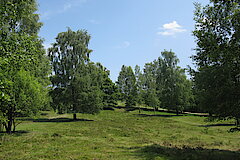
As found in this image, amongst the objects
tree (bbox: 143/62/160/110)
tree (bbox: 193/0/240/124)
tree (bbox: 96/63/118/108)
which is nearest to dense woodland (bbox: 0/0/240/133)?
tree (bbox: 193/0/240/124)

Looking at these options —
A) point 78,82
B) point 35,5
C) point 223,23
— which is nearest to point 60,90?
point 78,82

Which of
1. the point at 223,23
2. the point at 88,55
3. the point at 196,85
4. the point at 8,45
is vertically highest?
the point at 88,55

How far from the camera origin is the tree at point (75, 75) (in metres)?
44.3

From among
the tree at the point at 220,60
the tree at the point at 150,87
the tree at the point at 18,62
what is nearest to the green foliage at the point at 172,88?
the tree at the point at 150,87

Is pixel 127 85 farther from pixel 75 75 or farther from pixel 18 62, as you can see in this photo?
pixel 18 62

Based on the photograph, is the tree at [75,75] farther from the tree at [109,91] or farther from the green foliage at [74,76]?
the tree at [109,91]

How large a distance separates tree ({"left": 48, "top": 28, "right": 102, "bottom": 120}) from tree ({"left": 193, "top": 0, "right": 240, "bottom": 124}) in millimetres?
31399

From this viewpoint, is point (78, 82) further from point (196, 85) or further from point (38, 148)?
point (196, 85)

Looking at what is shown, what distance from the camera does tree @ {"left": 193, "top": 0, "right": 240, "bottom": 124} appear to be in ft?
45.5

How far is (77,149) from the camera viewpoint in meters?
16.2

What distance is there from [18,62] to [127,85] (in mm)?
75582

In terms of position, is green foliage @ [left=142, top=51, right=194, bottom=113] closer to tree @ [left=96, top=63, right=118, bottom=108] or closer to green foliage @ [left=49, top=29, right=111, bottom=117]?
tree @ [left=96, top=63, right=118, bottom=108]

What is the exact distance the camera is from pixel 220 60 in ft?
47.3

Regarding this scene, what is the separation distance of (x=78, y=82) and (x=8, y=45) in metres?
33.1
